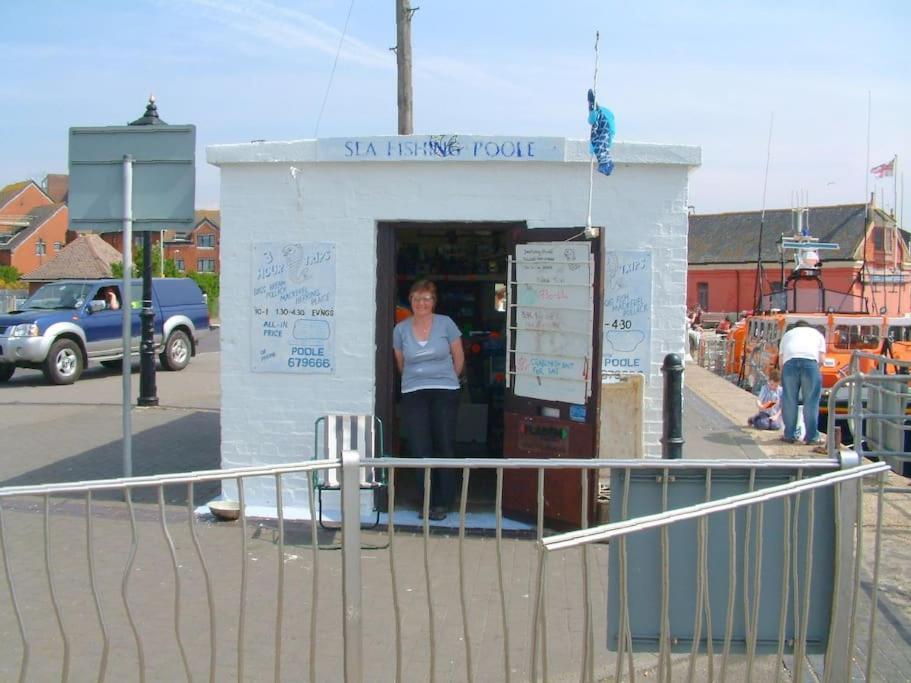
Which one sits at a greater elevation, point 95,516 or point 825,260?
point 825,260

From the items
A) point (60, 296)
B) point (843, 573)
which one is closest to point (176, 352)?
point (60, 296)

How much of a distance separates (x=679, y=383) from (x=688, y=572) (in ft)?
9.88

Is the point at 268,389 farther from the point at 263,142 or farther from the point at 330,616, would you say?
the point at 330,616

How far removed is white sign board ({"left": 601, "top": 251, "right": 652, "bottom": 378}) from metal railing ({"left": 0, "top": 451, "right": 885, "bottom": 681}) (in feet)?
4.83

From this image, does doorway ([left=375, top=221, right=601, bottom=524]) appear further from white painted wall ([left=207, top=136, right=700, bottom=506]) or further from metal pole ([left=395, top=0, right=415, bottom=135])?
metal pole ([left=395, top=0, right=415, bottom=135])

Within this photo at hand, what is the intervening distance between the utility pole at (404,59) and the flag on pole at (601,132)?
15.7 feet

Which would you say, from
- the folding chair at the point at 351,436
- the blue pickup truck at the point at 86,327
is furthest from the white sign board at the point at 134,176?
the blue pickup truck at the point at 86,327

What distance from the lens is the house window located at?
62.8 meters

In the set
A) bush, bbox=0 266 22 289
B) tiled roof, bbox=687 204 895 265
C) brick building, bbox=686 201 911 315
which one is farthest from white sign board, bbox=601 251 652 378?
bush, bbox=0 266 22 289

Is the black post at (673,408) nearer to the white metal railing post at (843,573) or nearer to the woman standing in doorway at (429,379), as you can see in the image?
the woman standing in doorway at (429,379)

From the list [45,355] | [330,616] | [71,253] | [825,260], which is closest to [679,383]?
[330,616]

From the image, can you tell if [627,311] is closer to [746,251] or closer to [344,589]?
[344,589]

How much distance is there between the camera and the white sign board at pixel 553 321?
21.6 feet

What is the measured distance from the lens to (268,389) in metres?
7.32
